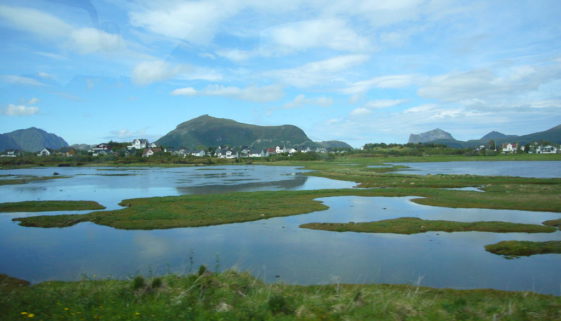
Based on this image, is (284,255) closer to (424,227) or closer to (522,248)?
(424,227)

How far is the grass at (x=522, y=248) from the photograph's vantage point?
22.1 m

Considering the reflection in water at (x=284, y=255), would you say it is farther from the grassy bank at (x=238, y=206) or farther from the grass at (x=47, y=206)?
the grass at (x=47, y=206)

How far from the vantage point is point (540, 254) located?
71.7 feet

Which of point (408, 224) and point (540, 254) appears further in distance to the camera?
point (408, 224)

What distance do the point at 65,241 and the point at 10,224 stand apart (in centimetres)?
A: 1061

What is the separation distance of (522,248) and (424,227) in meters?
7.06

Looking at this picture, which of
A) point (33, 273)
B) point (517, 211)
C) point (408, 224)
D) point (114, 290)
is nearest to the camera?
point (114, 290)

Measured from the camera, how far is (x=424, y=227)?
93.6ft

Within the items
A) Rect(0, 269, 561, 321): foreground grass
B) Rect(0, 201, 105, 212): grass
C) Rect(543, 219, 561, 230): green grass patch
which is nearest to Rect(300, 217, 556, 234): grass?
Rect(543, 219, 561, 230): green grass patch

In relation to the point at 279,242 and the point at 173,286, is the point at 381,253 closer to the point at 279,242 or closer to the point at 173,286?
the point at 279,242

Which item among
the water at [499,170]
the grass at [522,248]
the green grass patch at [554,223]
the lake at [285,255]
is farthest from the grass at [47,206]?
the water at [499,170]

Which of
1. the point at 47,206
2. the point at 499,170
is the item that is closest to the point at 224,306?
the point at 47,206

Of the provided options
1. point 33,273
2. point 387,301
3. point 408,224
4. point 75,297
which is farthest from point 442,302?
point 33,273

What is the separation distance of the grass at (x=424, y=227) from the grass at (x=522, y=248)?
4347 mm
